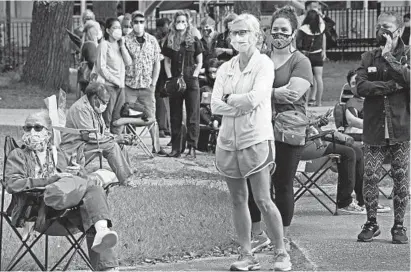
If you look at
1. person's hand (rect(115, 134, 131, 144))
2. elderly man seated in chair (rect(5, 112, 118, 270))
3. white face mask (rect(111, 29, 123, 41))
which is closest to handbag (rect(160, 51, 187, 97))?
white face mask (rect(111, 29, 123, 41))

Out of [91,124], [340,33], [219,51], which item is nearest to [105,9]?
[340,33]

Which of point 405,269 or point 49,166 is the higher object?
point 49,166

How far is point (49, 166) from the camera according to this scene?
7.35 metres

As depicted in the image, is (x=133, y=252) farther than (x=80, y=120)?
No

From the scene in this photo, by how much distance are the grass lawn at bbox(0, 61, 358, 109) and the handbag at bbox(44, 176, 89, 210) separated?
1204cm

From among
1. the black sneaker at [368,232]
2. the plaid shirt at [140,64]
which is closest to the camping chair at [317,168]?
the black sneaker at [368,232]

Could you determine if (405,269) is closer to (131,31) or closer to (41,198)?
(41,198)

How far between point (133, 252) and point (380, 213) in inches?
128

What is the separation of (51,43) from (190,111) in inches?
326

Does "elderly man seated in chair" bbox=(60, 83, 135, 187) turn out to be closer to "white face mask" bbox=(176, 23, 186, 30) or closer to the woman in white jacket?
the woman in white jacket

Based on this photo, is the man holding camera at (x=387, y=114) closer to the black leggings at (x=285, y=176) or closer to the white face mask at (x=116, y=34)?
the black leggings at (x=285, y=176)

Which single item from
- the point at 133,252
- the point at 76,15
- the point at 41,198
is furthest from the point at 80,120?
the point at 76,15

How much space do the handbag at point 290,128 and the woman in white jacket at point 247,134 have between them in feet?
1.47

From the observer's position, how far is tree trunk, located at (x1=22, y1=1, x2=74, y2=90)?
21234 mm
